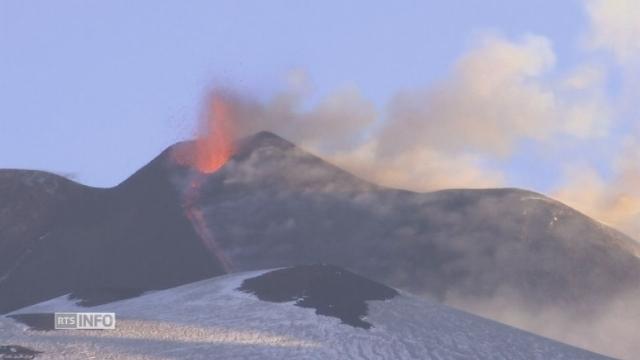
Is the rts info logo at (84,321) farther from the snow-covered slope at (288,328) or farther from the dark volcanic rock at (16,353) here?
the dark volcanic rock at (16,353)

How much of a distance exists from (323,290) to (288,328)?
1966cm

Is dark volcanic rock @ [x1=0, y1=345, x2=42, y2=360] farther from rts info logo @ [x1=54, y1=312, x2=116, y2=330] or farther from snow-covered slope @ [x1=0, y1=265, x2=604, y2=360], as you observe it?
rts info logo @ [x1=54, y1=312, x2=116, y2=330]

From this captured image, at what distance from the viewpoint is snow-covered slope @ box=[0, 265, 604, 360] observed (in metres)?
153

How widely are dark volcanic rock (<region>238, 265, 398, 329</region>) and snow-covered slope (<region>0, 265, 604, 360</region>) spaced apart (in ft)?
0.43

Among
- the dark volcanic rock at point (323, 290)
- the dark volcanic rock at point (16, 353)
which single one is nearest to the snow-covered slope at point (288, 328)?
the dark volcanic rock at point (323, 290)

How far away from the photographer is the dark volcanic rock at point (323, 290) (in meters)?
177

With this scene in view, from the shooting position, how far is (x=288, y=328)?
166 meters

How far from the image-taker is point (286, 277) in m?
Result: 193

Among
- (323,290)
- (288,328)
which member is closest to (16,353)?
(288,328)

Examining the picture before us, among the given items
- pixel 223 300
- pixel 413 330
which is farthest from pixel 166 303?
pixel 413 330

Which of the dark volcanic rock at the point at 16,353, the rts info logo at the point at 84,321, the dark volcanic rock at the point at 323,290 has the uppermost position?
the dark volcanic rock at the point at 323,290

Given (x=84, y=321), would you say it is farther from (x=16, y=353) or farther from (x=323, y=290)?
(x=323, y=290)

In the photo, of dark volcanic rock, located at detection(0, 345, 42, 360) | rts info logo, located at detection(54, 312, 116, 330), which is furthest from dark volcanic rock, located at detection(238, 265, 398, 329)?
dark volcanic rock, located at detection(0, 345, 42, 360)

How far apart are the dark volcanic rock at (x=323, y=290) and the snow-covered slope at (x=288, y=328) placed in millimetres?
130
